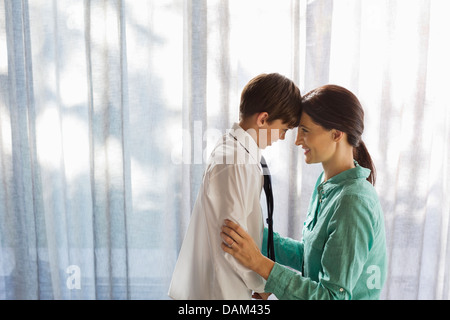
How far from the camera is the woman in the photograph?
0.91 metres

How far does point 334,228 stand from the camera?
3.04ft

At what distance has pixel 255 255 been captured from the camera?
952 millimetres

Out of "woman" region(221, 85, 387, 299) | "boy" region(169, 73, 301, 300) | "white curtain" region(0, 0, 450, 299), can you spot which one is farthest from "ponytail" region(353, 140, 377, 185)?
"white curtain" region(0, 0, 450, 299)

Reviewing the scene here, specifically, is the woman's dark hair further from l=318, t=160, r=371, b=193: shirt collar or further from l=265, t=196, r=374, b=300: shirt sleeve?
l=265, t=196, r=374, b=300: shirt sleeve

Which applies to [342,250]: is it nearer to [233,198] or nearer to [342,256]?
[342,256]

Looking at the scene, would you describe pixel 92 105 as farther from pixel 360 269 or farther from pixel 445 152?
pixel 445 152

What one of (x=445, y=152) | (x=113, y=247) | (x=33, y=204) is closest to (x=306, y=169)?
(x=445, y=152)

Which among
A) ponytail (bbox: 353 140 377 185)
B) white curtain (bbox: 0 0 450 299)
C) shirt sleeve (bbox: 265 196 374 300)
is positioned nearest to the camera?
shirt sleeve (bbox: 265 196 374 300)

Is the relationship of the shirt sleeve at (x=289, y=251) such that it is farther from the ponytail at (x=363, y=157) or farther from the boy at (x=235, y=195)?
the ponytail at (x=363, y=157)

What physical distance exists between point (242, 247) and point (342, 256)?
23 centimetres

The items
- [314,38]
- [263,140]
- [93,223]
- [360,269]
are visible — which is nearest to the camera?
[360,269]

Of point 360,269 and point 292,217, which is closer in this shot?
point 360,269

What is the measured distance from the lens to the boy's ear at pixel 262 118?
1.02 metres
